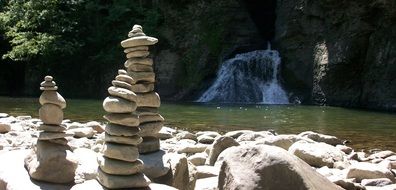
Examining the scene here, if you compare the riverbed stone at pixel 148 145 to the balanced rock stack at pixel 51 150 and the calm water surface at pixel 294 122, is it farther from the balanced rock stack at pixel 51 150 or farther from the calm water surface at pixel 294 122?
the calm water surface at pixel 294 122

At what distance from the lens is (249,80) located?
24.3 meters

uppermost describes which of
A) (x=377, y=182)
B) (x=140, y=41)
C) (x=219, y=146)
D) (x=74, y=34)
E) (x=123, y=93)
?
(x=74, y=34)

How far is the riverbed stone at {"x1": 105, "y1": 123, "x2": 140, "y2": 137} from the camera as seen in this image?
3727 millimetres

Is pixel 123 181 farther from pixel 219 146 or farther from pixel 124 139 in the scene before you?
pixel 219 146

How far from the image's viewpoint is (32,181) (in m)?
4.15

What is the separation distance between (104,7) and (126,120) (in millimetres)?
25652

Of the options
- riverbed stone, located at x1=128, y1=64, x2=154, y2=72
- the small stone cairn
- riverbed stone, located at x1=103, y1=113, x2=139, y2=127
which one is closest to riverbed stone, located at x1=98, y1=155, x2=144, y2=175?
the small stone cairn

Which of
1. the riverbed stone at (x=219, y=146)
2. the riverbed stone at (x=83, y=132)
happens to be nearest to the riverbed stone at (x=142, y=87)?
the riverbed stone at (x=219, y=146)

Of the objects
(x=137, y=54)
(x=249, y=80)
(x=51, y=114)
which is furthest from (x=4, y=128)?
(x=249, y=80)

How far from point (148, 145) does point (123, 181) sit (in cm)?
117

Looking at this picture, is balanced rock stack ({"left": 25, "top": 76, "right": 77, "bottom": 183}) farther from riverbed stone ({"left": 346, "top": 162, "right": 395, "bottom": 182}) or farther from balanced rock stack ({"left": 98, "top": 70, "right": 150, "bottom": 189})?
riverbed stone ({"left": 346, "top": 162, "right": 395, "bottom": 182})

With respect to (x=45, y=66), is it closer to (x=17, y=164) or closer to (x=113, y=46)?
(x=113, y=46)

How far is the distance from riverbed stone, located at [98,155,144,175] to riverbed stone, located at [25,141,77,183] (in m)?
0.56

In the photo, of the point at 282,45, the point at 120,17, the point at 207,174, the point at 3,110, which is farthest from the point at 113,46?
the point at 207,174
